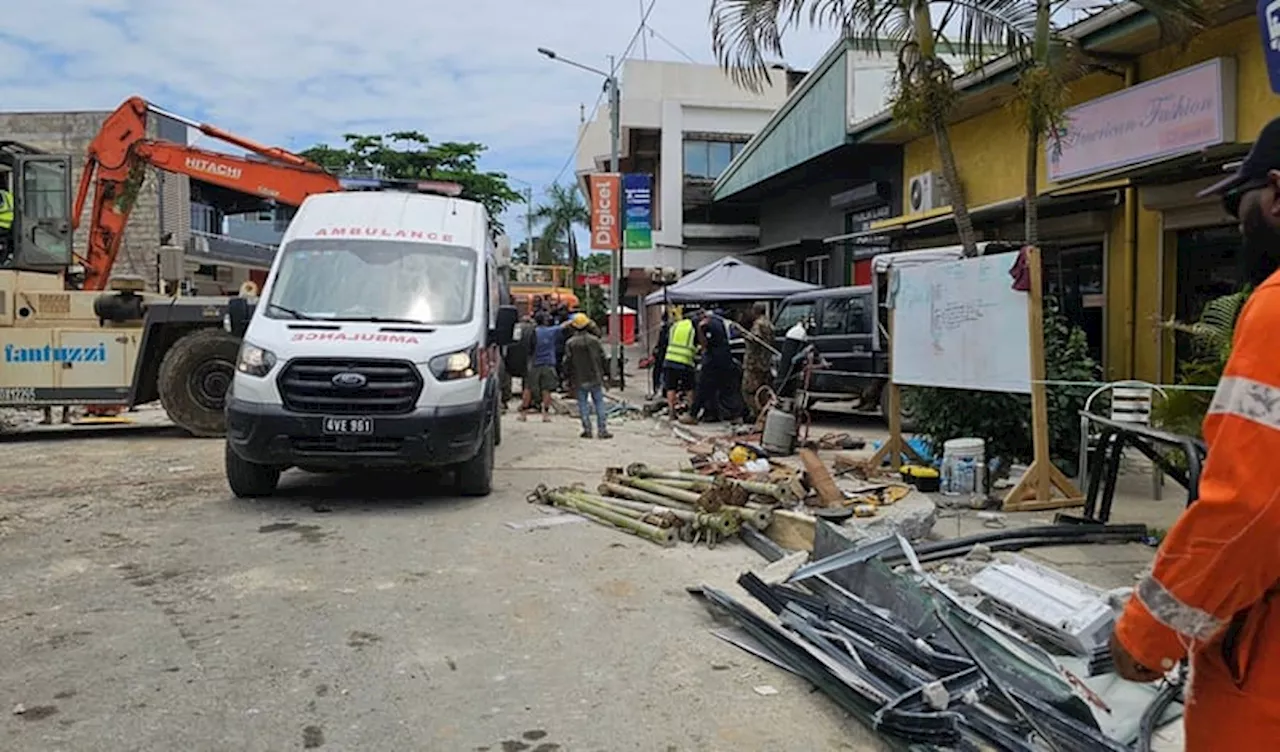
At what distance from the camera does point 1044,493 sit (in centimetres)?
784

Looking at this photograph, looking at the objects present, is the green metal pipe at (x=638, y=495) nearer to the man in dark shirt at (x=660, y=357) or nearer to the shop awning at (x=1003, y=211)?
the shop awning at (x=1003, y=211)

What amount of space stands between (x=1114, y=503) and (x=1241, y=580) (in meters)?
6.97

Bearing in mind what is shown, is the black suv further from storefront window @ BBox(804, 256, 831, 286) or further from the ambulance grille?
storefront window @ BBox(804, 256, 831, 286)

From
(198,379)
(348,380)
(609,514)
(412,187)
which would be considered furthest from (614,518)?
(198,379)

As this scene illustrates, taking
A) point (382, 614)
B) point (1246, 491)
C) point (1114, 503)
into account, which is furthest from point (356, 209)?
point (1246, 491)

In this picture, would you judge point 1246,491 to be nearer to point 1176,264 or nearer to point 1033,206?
point 1033,206

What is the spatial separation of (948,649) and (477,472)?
16.9 ft

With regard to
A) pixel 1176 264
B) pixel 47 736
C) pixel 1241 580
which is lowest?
pixel 47 736

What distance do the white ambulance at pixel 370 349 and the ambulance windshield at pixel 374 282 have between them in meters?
0.01

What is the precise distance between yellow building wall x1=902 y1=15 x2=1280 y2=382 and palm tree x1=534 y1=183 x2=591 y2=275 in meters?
43.2

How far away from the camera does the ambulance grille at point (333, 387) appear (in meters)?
7.90

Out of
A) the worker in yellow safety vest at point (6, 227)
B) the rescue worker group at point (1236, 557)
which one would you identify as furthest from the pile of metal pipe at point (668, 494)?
the worker in yellow safety vest at point (6, 227)

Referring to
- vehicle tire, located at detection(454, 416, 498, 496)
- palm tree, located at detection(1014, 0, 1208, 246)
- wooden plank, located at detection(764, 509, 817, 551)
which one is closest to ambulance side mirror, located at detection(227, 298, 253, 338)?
→ vehicle tire, located at detection(454, 416, 498, 496)

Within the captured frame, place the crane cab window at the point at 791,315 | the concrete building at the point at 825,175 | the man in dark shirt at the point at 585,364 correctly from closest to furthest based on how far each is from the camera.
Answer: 1. the man in dark shirt at the point at 585,364
2. the crane cab window at the point at 791,315
3. the concrete building at the point at 825,175
